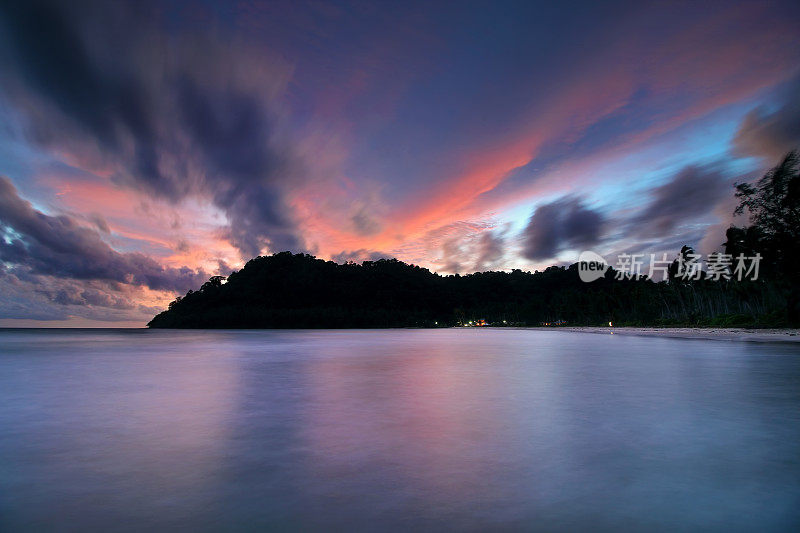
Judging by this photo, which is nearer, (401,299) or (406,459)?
(406,459)

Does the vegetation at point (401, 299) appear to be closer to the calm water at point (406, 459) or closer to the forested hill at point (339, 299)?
the forested hill at point (339, 299)

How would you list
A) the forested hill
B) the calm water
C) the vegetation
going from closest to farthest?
the calm water → the vegetation → the forested hill

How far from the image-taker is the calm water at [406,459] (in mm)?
4160

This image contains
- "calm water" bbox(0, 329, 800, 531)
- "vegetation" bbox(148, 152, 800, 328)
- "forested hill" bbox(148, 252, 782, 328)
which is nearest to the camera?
"calm water" bbox(0, 329, 800, 531)

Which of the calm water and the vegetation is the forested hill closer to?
the vegetation

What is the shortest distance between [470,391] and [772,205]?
5360 centimetres

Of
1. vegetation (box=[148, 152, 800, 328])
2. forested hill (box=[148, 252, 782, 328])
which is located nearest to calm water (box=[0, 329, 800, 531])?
vegetation (box=[148, 152, 800, 328])

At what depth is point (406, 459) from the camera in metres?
5.97

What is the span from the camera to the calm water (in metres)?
4.16

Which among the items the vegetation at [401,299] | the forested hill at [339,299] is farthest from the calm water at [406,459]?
the forested hill at [339,299]

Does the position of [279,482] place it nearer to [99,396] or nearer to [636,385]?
[99,396]

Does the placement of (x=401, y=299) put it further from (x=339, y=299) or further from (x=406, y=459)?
(x=406, y=459)

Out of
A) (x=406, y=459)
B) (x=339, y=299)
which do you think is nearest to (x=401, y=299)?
(x=339, y=299)

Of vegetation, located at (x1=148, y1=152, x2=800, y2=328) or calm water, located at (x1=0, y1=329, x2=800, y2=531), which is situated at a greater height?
vegetation, located at (x1=148, y1=152, x2=800, y2=328)
